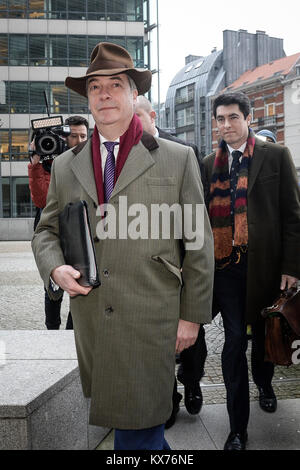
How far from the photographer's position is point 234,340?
3322mm

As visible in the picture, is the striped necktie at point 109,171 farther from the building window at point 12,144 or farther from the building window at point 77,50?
the building window at point 77,50

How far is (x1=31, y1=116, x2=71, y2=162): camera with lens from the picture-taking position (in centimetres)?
465

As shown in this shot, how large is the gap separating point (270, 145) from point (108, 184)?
1.57 meters

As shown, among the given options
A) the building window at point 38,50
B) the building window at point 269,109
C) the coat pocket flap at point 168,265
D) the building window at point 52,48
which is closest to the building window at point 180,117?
the building window at point 269,109

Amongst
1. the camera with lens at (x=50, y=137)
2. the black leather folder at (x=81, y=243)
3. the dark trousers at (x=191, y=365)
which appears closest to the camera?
the black leather folder at (x=81, y=243)

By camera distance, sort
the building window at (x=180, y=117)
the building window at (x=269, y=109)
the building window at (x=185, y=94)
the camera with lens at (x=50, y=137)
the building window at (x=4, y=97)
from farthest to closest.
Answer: the building window at (x=180, y=117), the building window at (x=185, y=94), the building window at (x=269, y=109), the building window at (x=4, y=97), the camera with lens at (x=50, y=137)

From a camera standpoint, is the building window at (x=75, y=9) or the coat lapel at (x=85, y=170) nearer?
the coat lapel at (x=85, y=170)

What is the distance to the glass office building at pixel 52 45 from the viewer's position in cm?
2988

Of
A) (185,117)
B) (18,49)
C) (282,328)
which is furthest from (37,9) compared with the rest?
(282,328)

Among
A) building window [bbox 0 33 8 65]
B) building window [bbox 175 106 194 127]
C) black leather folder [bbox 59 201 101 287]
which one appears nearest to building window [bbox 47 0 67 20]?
building window [bbox 0 33 8 65]

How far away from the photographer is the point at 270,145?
11.4 ft

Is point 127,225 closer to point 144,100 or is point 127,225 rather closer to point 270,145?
point 270,145

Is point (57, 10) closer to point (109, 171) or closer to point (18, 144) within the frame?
point (18, 144)

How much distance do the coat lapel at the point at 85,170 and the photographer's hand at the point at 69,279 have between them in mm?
320
